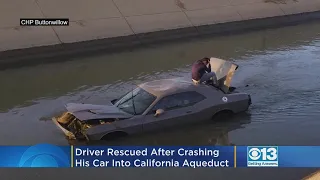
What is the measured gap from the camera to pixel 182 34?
25547 mm

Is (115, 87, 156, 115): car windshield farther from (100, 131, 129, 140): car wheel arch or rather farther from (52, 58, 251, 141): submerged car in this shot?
(100, 131, 129, 140): car wheel arch

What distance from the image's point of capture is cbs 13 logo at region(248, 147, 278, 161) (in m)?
7.66

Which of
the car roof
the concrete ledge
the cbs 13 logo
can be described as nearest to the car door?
the car roof

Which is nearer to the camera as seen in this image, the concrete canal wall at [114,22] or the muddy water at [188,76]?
the muddy water at [188,76]

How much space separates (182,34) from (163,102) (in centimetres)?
1447

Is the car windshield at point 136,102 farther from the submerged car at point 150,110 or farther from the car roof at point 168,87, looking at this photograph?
the car roof at point 168,87

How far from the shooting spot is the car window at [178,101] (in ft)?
37.7

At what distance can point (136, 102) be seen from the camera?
38.5 ft

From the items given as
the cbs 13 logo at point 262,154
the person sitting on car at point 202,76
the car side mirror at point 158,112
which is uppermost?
the person sitting on car at point 202,76

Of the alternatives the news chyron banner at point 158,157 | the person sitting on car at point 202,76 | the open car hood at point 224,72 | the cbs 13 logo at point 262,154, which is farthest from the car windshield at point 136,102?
the cbs 13 logo at point 262,154

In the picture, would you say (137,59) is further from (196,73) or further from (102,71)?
(196,73)

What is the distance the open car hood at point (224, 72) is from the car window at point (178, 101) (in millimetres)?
1472

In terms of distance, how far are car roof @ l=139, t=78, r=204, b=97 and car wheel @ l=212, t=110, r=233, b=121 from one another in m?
0.94

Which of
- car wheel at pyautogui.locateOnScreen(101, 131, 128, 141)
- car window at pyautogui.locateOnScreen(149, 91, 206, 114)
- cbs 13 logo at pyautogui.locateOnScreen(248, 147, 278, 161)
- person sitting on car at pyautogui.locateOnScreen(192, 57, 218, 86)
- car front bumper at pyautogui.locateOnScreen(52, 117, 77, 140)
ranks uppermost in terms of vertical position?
person sitting on car at pyautogui.locateOnScreen(192, 57, 218, 86)
